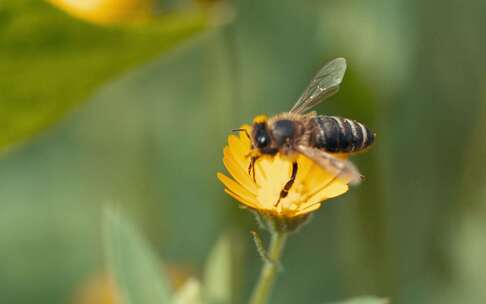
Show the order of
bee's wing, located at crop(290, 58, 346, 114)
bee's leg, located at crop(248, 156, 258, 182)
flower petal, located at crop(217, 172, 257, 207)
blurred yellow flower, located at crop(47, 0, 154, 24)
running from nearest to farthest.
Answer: flower petal, located at crop(217, 172, 257, 207) → bee's leg, located at crop(248, 156, 258, 182) → bee's wing, located at crop(290, 58, 346, 114) → blurred yellow flower, located at crop(47, 0, 154, 24)

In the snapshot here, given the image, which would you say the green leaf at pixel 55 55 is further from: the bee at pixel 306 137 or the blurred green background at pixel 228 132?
the bee at pixel 306 137

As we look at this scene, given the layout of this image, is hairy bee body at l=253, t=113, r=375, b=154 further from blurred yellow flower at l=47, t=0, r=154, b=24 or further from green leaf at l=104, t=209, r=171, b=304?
blurred yellow flower at l=47, t=0, r=154, b=24

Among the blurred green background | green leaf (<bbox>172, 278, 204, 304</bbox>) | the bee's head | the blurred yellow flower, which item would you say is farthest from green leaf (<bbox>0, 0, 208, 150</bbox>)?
the blurred yellow flower

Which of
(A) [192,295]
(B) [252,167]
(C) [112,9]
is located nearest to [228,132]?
(C) [112,9]

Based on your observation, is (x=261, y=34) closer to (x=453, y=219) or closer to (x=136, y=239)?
(x=453, y=219)

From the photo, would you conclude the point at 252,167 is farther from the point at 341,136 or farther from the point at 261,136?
the point at 341,136

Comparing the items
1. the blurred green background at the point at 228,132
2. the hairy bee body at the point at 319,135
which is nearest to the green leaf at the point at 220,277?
the blurred green background at the point at 228,132
